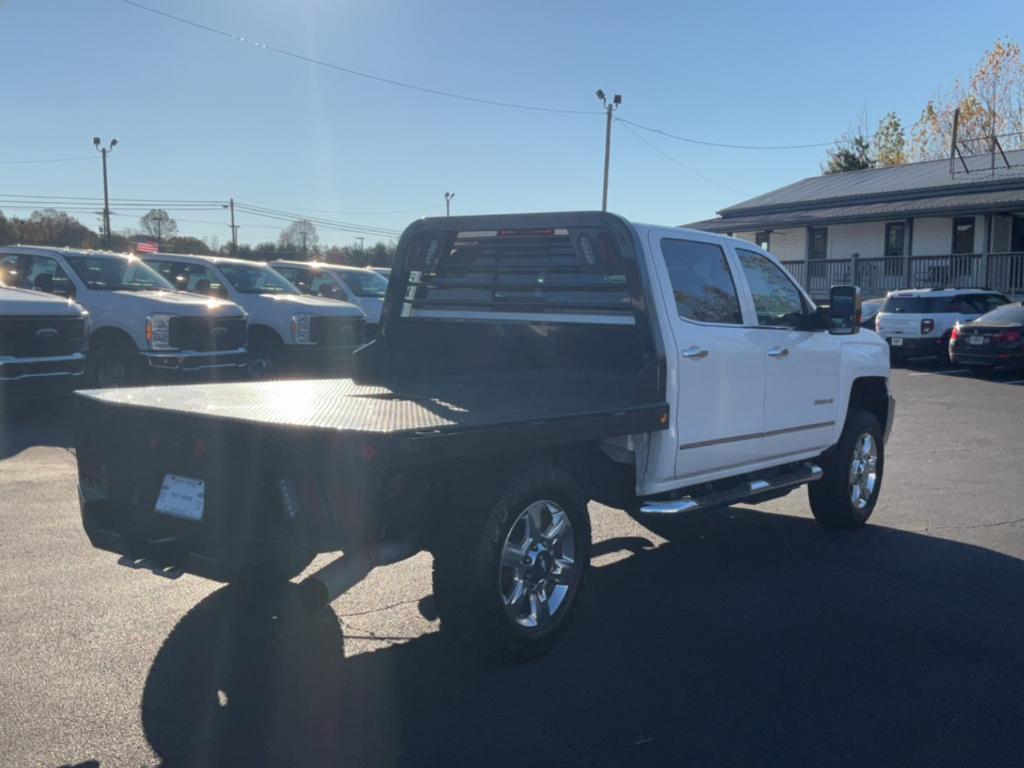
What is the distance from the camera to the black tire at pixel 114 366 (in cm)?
1236

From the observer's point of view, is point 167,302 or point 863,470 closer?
point 863,470

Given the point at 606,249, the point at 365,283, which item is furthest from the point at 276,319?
the point at 606,249

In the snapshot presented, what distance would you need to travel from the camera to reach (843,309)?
678cm

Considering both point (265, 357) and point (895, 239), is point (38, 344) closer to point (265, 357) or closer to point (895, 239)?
point (265, 357)

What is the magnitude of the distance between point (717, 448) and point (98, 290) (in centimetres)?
936

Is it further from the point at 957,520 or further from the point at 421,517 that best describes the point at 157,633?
the point at 957,520

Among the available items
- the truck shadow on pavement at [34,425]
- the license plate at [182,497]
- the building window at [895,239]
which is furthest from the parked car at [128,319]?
the building window at [895,239]

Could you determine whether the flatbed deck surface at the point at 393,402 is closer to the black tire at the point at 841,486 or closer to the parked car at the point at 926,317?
the black tire at the point at 841,486

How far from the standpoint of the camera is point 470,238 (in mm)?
6473

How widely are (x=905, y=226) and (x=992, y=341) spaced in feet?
46.9

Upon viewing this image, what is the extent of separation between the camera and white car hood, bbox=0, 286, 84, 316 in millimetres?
10492

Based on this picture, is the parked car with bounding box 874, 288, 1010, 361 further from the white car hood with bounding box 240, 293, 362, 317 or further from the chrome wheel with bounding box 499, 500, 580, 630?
the chrome wheel with bounding box 499, 500, 580, 630

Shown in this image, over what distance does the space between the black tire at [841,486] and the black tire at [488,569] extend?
3251mm

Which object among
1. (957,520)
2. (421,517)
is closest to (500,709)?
(421,517)
